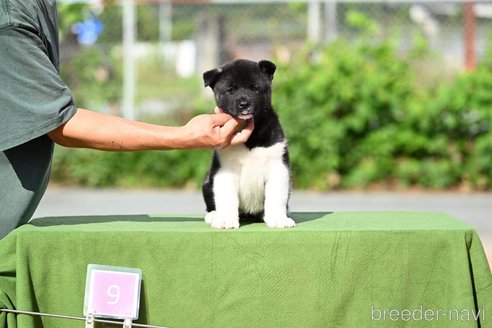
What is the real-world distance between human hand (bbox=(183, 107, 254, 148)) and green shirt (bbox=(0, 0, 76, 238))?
0.52m

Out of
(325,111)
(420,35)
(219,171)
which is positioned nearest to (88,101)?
(325,111)

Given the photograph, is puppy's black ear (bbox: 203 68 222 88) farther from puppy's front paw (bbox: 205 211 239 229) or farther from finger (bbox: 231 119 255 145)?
puppy's front paw (bbox: 205 211 239 229)

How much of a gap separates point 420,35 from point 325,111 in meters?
1.99

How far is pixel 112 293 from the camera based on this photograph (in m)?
3.35

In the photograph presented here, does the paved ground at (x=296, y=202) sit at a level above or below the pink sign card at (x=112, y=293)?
below

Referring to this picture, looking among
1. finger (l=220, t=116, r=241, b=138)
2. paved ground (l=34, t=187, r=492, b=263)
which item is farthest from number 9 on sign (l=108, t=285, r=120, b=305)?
paved ground (l=34, t=187, r=492, b=263)

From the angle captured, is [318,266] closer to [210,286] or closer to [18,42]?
[210,286]

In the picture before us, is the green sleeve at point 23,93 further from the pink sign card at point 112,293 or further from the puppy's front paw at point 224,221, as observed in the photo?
the puppy's front paw at point 224,221

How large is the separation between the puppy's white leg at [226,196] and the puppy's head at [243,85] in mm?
316

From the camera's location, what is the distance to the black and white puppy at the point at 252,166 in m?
3.89

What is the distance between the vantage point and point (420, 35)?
11273 millimetres

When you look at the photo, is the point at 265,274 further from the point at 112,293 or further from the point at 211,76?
the point at 211,76

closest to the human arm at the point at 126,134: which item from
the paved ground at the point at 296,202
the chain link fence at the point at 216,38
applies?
the paved ground at the point at 296,202

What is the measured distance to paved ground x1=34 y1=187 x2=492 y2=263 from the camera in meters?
9.02
